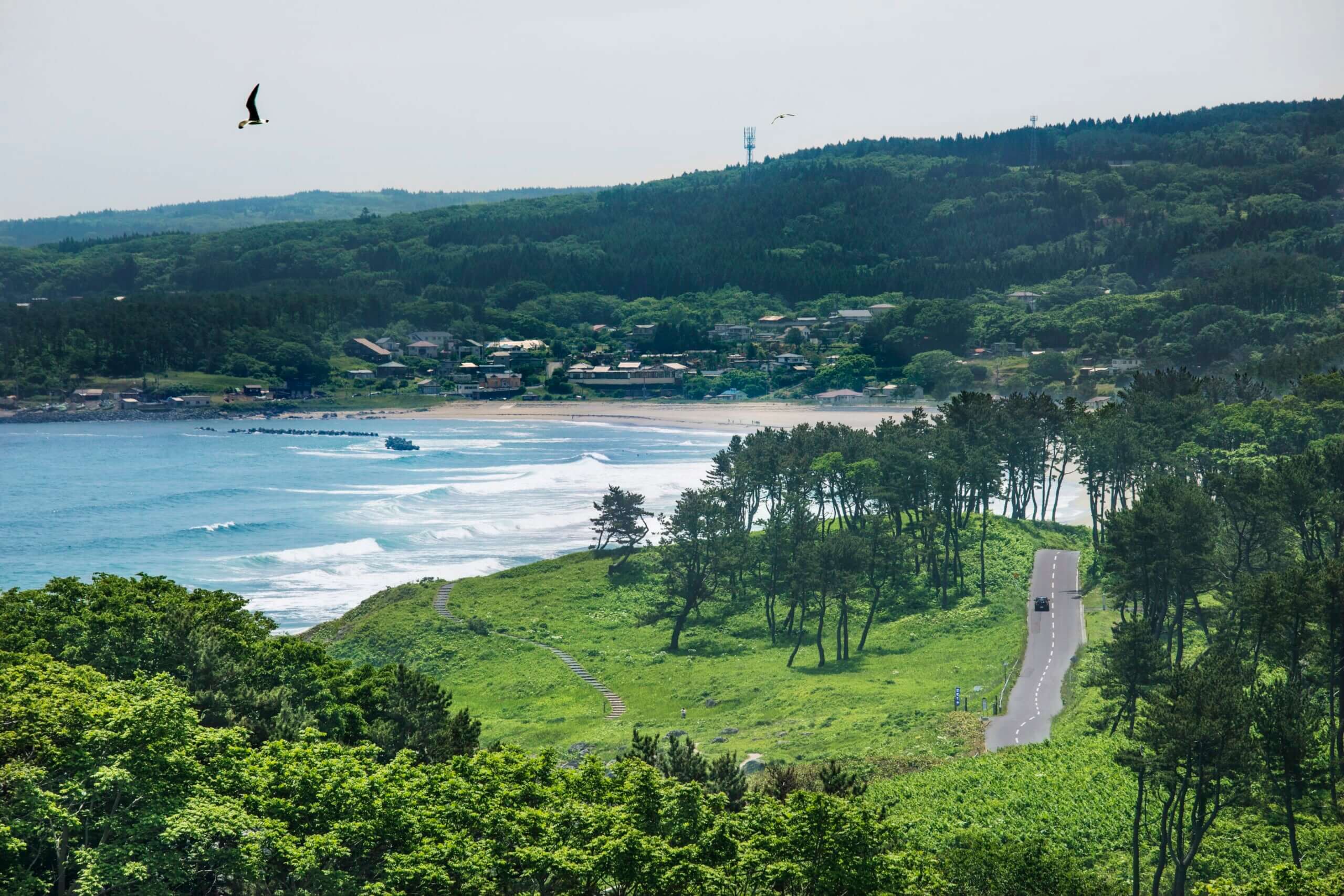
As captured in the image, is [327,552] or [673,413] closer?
[327,552]

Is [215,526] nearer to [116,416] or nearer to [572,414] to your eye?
[572,414]

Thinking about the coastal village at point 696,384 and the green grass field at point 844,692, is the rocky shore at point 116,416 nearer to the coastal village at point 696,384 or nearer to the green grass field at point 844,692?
the coastal village at point 696,384

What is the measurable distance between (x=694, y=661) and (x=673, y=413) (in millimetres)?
112100

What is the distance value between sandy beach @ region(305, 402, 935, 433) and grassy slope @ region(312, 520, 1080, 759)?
72390 millimetres

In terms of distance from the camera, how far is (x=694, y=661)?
198ft

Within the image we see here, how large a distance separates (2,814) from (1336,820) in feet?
98.0

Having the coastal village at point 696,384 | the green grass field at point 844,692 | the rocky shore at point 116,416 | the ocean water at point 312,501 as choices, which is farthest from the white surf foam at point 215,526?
the coastal village at point 696,384

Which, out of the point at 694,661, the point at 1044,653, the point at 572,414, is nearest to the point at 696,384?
the point at 572,414

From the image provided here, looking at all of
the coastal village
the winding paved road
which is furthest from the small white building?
the winding paved road

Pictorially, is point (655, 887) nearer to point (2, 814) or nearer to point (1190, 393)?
point (2, 814)

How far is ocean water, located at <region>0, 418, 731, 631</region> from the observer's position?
81625 mm

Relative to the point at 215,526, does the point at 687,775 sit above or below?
above

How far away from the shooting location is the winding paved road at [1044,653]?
42.3 m

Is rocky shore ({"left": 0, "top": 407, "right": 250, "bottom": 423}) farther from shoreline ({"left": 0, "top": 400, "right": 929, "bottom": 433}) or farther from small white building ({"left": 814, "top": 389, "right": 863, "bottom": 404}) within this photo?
small white building ({"left": 814, "top": 389, "right": 863, "bottom": 404})
